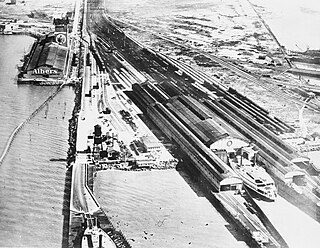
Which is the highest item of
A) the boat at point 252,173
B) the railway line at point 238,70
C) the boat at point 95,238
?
the railway line at point 238,70

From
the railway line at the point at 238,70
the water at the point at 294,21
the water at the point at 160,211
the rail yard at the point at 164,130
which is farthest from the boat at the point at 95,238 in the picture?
the water at the point at 294,21

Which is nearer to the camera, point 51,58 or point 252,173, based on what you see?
point 252,173

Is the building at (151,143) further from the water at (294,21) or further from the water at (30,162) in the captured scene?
the water at (294,21)

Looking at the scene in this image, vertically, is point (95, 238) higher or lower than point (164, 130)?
lower

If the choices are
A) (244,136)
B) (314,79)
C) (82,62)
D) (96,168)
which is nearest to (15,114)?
(82,62)

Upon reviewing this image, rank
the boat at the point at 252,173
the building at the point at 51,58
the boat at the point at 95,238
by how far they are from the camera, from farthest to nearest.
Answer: the building at the point at 51,58 < the boat at the point at 252,173 < the boat at the point at 95,238

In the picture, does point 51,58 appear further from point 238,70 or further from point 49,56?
point 238,70

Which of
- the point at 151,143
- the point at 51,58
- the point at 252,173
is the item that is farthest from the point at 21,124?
the point at 252,173
